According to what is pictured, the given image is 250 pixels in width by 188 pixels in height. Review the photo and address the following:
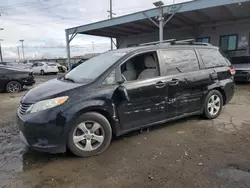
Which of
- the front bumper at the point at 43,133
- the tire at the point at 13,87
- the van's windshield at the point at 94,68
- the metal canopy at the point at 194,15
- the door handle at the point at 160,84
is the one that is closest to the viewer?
the front bumper at the point at 43,133

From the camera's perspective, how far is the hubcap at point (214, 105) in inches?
199

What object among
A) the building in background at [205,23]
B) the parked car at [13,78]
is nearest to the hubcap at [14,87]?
the parked car at [13,78]

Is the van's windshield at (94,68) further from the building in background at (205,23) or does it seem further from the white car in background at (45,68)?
the white car in background at (45,68)

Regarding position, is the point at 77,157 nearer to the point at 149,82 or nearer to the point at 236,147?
the point at 149,82

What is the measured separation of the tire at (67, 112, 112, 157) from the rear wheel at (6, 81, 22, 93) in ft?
28.4

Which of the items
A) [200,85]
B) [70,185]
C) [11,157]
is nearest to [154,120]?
[200,85]

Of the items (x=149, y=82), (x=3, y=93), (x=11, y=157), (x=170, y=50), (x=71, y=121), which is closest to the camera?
(x=71, y=121)

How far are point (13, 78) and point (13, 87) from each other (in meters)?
0.45

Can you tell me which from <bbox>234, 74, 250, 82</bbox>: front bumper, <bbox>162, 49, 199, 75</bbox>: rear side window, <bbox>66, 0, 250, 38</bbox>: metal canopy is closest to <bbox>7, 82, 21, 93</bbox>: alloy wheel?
<bbox>66, 0, 250, 38</bbox>: metal canopy

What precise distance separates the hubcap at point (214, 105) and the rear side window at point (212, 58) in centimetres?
73

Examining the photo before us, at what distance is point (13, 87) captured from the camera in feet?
35.4

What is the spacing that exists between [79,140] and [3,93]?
8.74m

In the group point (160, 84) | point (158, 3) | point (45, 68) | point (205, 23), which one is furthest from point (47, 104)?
point (45, 68)

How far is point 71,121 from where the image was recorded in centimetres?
326
